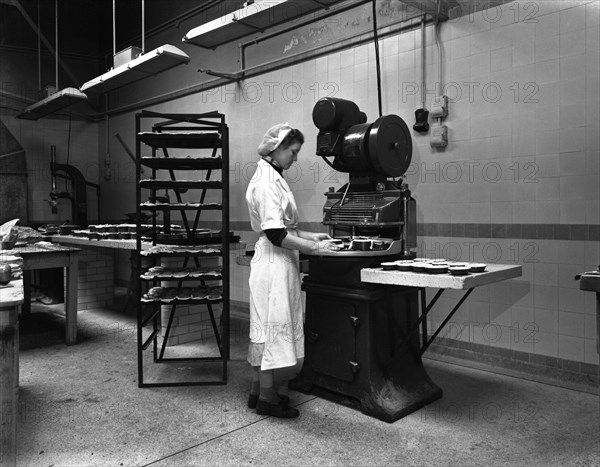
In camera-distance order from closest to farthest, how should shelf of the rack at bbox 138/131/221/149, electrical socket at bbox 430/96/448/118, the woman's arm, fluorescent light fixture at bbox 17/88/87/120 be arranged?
the woman's arm
shelf of the rack at bbox 138/131/221/149
electrical socket at bbox 430/96/448/118
fluorescent light fixture at bbox 17/88/87/120

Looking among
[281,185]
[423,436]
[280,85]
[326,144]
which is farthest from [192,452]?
[280,85]

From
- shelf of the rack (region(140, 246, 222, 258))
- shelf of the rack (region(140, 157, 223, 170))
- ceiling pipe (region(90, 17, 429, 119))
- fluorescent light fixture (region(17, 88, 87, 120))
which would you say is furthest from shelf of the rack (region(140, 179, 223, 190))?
fluorescent light fixture (region(17, 88, 87, 120))

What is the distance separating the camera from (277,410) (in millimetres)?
3027

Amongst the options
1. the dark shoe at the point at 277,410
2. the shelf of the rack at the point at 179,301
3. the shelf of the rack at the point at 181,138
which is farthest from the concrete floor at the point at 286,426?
the shelf of the rack at the point at 181,138

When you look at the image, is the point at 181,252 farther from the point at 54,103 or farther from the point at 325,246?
the point at 54,103

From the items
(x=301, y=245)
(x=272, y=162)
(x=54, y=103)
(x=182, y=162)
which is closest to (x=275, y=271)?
(x=301, y=245)

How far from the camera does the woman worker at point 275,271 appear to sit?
9.56ft

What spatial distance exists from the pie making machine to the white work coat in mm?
269

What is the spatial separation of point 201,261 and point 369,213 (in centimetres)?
226

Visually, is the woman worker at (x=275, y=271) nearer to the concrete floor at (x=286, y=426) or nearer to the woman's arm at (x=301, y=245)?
the woman's arm at (x=301, y=245)

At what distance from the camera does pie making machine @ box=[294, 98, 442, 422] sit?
3.03 m

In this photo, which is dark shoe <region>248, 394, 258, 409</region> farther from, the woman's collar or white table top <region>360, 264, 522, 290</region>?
the woman's collar

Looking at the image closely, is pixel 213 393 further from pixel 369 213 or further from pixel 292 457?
pixel 369 213

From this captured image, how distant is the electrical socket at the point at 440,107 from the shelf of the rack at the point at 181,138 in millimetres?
1723
